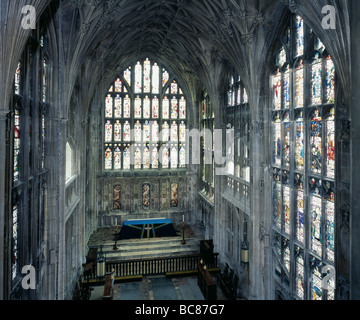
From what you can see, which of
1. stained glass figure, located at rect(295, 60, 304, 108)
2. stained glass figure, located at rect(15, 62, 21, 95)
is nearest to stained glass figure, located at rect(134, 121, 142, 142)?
stained glass figure, located at rect(295, 60, 304, 108)

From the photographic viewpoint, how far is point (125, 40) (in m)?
18.8

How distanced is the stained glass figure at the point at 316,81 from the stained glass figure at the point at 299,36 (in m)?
0.96

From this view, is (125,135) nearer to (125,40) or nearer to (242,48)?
(125,40)

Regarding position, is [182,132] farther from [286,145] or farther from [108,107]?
[286,145]

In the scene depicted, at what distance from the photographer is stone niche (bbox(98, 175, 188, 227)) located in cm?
2294

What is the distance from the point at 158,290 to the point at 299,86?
1072 cm

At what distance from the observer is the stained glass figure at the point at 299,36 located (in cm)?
982

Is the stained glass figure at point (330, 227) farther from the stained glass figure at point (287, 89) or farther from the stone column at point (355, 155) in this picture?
the stone column at point (355, 155)

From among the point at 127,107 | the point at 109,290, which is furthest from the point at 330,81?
the point at 127,107

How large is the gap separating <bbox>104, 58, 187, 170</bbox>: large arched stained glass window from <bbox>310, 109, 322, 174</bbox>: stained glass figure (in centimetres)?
1549

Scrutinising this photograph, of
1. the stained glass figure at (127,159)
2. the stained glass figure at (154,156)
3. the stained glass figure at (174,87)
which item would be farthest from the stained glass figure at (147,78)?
the stained glass figure at (127,159)

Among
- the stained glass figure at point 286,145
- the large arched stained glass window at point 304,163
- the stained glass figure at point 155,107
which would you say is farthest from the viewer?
the stained glass figure at point 155,107

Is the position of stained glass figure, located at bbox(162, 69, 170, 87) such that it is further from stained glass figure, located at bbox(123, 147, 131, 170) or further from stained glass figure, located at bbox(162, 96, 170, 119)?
stained glass figure, located at bbox(123, 147, 131, 170)
